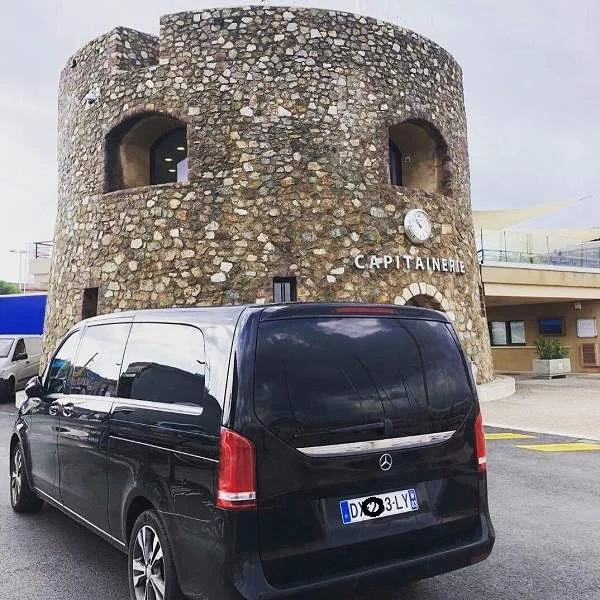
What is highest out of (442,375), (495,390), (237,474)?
(442,375)

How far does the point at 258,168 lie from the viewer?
13.0 m

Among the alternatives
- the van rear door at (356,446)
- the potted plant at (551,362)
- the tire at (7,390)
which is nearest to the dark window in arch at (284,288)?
the tire at (7,390)

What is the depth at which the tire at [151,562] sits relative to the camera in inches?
125

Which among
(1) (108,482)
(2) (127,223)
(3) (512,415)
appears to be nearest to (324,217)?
(2) (127,223)

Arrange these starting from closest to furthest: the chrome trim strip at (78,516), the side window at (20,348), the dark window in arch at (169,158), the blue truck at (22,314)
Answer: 1. the chrome trim strip at (78,516)
2. the dark window in arch at (169,158)
3. the side window at (20,348)
4. the blue truck at (22,314)

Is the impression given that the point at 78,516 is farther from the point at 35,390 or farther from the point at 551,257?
the point at 551,257

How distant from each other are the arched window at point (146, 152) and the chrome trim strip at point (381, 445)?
11.5 metres

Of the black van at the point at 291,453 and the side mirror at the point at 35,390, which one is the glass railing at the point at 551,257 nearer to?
the side mirror at the point at 35,390

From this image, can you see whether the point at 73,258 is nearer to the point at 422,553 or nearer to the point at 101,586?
the point at 101,586

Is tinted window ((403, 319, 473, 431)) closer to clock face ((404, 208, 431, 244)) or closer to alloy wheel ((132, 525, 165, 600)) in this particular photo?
alloy wheel ((132, 525, 165, 600))

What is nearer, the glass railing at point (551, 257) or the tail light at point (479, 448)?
the tail light at point (479, 448)

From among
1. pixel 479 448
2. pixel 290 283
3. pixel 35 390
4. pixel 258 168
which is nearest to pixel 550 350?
pixel 290 283

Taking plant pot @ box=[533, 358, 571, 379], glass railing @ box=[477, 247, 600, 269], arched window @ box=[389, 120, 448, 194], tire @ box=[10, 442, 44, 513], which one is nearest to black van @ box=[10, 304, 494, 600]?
tire @ box=[10, 442, 44, 513]

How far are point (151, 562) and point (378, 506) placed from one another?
50.0 inches
